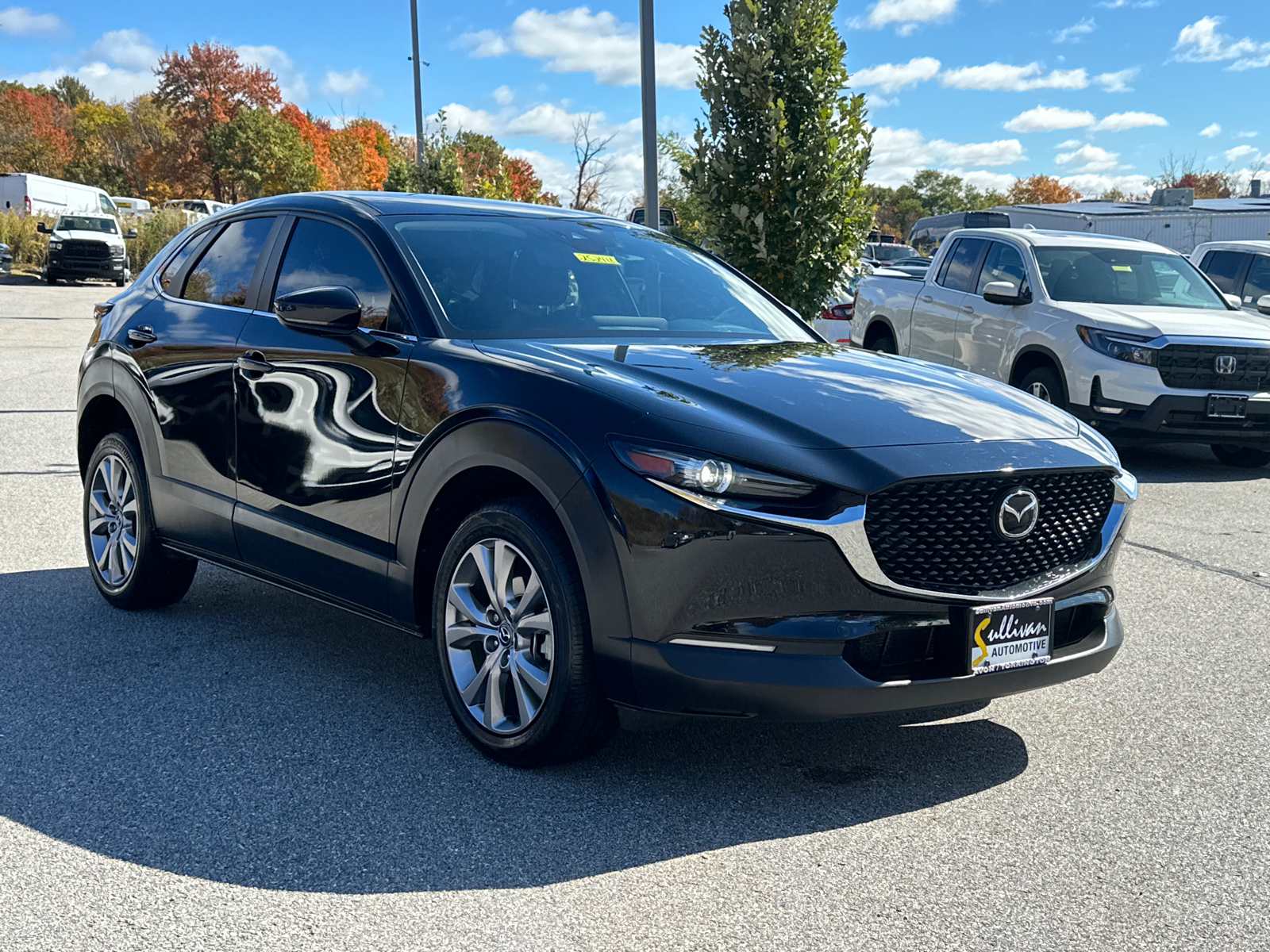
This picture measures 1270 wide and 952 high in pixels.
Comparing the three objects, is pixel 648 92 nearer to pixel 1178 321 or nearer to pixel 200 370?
pixel 1178 321

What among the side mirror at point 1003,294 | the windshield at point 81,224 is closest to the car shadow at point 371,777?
the side mirror at point 1003,294

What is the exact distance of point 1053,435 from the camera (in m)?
3.95

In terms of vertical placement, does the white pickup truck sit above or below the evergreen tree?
below

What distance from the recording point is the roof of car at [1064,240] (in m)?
11.6

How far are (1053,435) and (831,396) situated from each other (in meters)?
0.68

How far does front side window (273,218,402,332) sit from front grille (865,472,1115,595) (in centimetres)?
186

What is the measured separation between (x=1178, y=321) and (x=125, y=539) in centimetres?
819

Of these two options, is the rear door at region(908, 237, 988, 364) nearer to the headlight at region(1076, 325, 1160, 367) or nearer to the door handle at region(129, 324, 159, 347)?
the headlight at region(1076, 325, 1160, 367)

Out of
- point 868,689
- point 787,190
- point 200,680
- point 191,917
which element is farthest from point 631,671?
point 787,190

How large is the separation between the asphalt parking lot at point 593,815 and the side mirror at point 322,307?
133cm

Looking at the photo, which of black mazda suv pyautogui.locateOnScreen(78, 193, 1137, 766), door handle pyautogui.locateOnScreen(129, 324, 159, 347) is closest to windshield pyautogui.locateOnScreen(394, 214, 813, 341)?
black mazda suv pyautogui.locateOnScreen(78, 193, 1137, 766)

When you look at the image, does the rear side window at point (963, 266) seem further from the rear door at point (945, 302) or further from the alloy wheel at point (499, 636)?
the alloy wheel at point (499, 636)

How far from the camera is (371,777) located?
388 cm

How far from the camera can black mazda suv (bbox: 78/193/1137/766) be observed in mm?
3420
